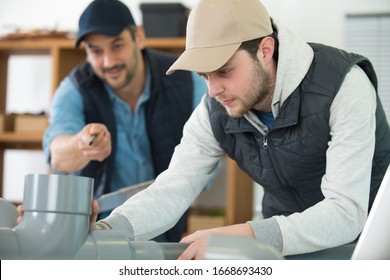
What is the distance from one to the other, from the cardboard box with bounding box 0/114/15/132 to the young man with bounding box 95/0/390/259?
1.45 meters

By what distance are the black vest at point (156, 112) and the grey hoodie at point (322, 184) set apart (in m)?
0.42

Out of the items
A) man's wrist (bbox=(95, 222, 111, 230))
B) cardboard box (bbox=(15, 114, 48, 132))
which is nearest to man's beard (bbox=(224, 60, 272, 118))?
man's wrist (bbox=(95, 222, 111, 230))

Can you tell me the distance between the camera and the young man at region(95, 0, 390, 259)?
852mm

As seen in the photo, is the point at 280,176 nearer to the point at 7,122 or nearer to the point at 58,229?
the point at 58,229

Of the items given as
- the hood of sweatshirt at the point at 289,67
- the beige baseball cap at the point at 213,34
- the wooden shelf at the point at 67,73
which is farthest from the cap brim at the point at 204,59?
the wooden shelf at the point at 67,73

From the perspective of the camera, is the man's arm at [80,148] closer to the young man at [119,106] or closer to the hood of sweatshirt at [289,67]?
the young man at [119,106]

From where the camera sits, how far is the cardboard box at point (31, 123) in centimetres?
242

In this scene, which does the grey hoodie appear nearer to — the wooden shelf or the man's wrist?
the man's wrist

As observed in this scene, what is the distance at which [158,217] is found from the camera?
0.96m

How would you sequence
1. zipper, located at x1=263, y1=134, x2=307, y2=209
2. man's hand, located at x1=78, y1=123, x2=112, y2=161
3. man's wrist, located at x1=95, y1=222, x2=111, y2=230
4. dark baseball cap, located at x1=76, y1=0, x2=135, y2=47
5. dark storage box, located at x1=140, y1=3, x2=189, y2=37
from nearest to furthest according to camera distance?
man's wrist, located at x1=95, y1=222, x2=111, y2=230, zipper, located at x1=263, y1=134, x2=307, y2=209, man's hand, located at x1=78, y1=123, x2=112, y2=161, dark baseball cap, located at x1=76, y1=0, x2=135, y2=47, dark storage box, located at x1=140, y1=3, x2=189, y2=37

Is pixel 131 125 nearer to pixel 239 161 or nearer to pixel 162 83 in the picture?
pixel 162 83

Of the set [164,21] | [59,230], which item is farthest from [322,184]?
[164,21]
